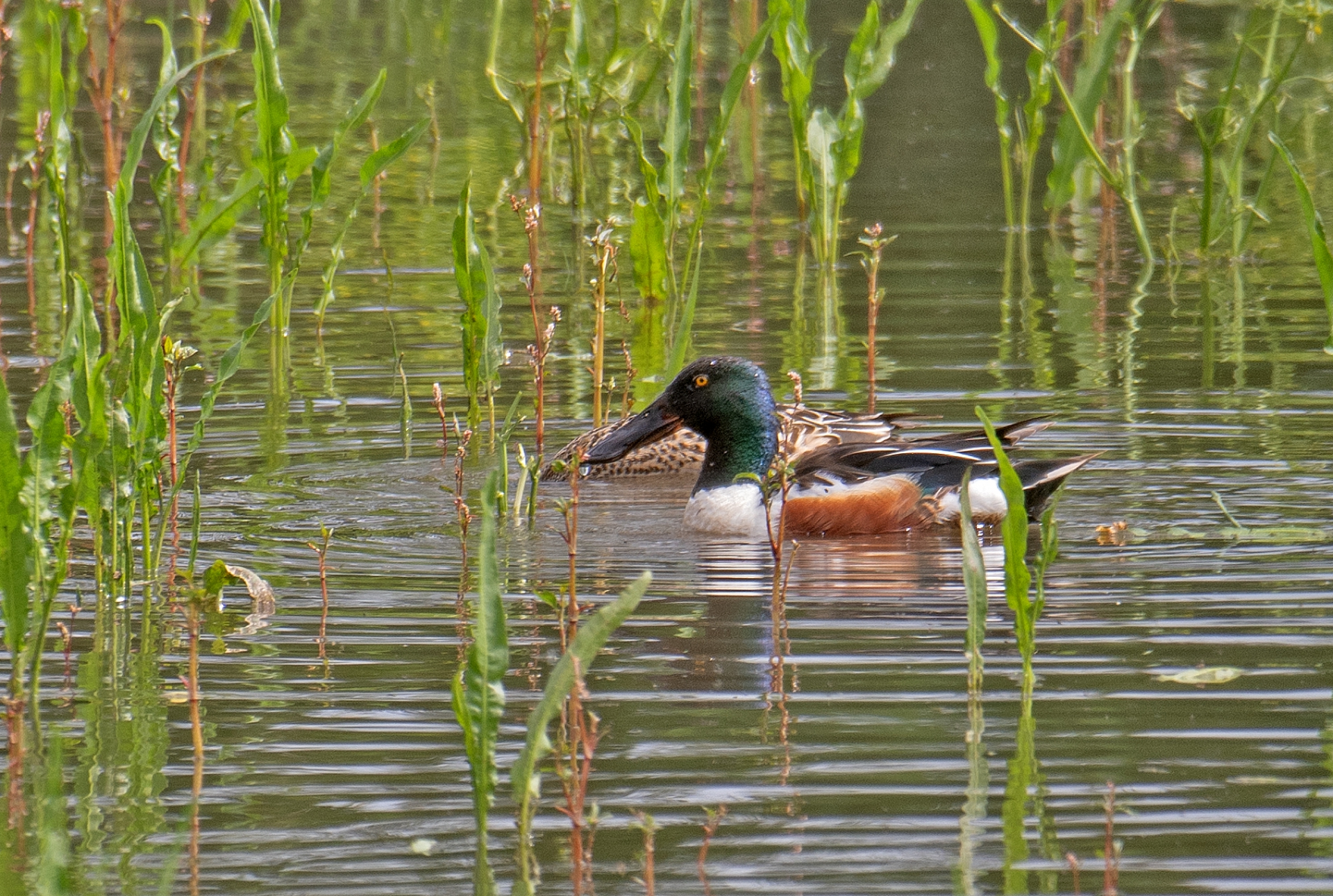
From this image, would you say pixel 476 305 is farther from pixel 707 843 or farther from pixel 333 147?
pixel 707 843

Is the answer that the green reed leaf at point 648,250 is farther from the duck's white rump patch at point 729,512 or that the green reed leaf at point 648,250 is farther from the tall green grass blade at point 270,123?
the duck's white rump patch at point 729,512

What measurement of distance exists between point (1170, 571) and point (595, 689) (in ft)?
6.47

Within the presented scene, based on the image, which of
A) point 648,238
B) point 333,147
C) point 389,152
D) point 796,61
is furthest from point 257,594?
point 796,61

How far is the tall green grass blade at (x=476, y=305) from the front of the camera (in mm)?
6711

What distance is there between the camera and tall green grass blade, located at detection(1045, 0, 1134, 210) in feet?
29.5

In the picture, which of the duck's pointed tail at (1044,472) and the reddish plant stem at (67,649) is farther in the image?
the duck's pointed tail at (1044,472)

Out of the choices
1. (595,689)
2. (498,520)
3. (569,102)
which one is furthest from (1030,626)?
(569,102)

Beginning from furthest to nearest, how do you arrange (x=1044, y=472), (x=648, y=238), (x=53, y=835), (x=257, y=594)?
1. (x=648, y=238)
2. (x=1044, y=472)
3. (x=257, y=594)
4. (x=53, y=835)

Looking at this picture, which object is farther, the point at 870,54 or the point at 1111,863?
the point at 870,54

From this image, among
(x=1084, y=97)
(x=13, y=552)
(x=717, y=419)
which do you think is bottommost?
(x=717, y=419)

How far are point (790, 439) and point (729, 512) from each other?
1.16 feet

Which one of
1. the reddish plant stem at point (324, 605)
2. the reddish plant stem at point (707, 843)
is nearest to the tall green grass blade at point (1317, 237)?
the reddish plant stem at point (324, 605)

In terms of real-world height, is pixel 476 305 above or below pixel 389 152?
below

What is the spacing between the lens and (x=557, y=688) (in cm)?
338
